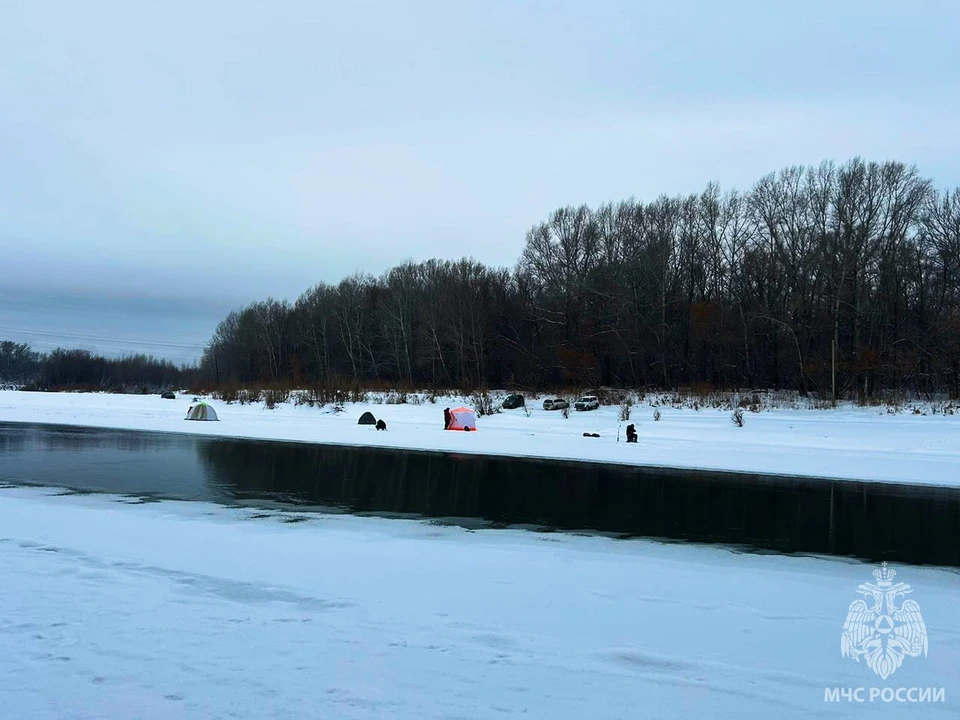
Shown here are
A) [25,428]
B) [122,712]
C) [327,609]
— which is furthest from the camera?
[25,428]

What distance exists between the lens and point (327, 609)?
657cm

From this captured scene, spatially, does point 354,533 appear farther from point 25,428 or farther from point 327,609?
point 25,428

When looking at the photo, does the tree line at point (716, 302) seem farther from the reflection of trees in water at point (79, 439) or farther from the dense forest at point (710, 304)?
the reflection of trees in water at point (79, 439)

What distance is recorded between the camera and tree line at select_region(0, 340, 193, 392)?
104 meters

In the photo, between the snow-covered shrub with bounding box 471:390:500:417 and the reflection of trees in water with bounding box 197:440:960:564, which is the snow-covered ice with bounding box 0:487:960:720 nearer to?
the reflection of trees in water with bounding box 197:440:960:564

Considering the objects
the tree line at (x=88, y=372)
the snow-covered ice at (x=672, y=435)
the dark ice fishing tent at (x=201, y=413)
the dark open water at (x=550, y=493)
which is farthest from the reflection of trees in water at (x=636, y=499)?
the tree line at (x=88, y=372)

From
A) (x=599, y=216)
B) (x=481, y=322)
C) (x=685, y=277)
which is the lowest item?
(x=481, y=322)

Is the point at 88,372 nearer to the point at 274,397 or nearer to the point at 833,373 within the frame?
the point at 274,397

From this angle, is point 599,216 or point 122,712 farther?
point 599,216

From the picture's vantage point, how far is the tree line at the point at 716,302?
43.3 m

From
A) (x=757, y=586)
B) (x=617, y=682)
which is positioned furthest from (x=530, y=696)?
(x=757, y=586)

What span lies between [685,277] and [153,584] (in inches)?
2098

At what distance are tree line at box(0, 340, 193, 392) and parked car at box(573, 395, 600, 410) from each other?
79407mm

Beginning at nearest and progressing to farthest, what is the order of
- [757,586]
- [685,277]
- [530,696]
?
[530,696] → [757,586] → [685,277]
